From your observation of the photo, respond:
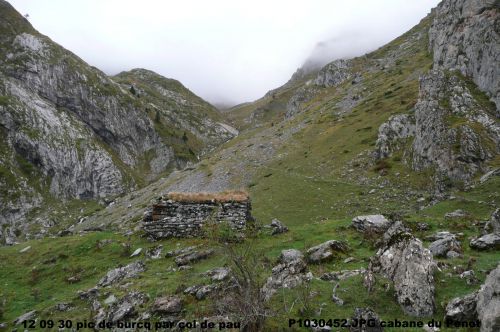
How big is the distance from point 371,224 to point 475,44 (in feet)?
129

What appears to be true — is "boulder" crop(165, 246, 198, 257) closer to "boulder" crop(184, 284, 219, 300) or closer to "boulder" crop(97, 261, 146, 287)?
"boulder" crop(97, 261, 146, 287)

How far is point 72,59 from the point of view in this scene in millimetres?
122875

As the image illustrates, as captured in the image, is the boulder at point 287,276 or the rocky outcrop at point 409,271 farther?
the boulder at point 287,276

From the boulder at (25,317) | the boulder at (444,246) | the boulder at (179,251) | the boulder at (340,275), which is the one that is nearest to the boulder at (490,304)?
the boulder at (340,275)

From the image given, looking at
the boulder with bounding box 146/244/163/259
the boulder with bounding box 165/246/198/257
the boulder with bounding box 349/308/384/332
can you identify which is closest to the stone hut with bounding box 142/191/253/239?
the boulder with bounding box 146/244/163/259

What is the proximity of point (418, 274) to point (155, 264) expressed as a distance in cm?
1525

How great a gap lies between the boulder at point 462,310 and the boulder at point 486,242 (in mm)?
6407

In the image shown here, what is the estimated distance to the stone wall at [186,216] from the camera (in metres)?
27.5

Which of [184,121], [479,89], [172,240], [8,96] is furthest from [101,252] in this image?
[184,121]

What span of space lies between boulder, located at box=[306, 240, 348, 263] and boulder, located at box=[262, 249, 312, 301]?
2.28ft

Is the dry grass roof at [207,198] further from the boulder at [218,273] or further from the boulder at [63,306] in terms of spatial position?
the boulder at [63,306]

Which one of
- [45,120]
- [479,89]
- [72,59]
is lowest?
[479,89]

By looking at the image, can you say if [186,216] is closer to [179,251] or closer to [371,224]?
[179,251]

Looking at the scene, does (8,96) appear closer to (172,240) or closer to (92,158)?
(92,158)
